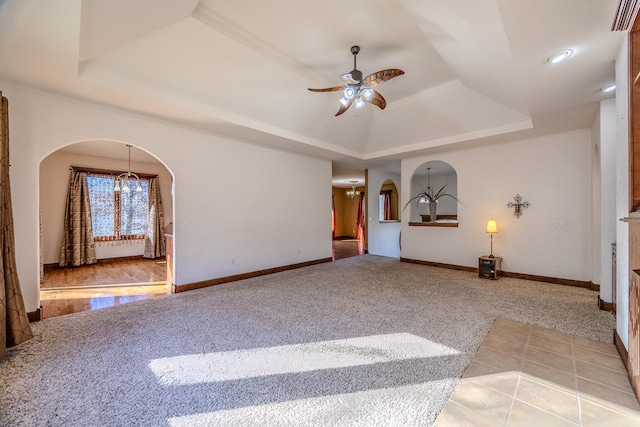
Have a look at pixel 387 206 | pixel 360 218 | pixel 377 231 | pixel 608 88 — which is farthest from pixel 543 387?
pixel 360 218

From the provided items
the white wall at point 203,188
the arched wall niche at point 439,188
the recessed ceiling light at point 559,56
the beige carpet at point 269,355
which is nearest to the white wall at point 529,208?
the beige carpet at point 269,355

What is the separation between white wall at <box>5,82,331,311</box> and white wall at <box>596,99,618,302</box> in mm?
4770

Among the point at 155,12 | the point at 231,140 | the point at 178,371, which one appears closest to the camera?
the point at 178,371

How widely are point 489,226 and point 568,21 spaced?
372cm

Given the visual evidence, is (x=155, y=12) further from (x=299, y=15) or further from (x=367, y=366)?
(x=367, y=366)

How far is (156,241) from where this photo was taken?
7270 millimetres

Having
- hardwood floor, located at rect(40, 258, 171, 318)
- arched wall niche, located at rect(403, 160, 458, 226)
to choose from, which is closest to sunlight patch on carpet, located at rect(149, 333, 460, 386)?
hardwood floor, located at rect(40, 258, 171, 318)

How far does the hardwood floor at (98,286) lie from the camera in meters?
3.66

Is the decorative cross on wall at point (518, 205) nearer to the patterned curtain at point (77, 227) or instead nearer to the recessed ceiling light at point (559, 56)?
the recessed ceiling light at point (559, 56)

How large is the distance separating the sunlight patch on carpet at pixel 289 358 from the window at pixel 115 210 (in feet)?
20.1

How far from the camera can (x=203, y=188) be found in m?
4.49

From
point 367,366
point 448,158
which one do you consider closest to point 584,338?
point 367,366

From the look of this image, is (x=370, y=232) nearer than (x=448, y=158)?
No

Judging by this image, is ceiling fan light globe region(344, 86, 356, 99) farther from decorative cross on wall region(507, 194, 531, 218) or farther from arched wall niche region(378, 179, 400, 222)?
arched wall niche region(378, 179, 400, 222)
